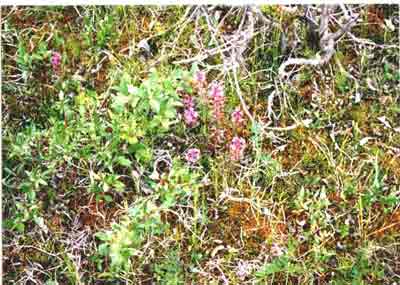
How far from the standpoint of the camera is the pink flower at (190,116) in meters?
2.59

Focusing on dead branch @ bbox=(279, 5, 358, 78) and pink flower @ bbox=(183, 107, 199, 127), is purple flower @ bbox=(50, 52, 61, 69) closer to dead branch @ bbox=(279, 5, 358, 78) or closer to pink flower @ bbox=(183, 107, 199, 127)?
pink flower @ bbox=(183, 107, 199, 127)

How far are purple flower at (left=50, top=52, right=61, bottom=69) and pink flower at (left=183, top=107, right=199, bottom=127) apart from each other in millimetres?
386

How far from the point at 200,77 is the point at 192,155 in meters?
0.22

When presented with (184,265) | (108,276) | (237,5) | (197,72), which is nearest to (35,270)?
(108,276)

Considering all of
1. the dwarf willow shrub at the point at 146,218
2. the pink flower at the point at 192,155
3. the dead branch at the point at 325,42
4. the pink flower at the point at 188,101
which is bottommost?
the dwarf willow shrub at the point at 146,218

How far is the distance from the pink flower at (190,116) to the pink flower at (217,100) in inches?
2.1

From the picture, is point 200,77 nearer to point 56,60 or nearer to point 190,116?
point 190,116

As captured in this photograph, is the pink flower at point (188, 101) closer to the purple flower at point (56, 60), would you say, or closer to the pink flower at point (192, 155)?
the pink flower at point (192, 155)

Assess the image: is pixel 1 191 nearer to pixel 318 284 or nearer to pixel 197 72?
pixel 197 72

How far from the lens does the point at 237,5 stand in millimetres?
2598

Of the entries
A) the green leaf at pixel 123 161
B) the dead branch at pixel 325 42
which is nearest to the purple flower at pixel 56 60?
the green leaf at pixel 123 161

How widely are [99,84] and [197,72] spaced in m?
0.28

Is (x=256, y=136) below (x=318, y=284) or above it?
above

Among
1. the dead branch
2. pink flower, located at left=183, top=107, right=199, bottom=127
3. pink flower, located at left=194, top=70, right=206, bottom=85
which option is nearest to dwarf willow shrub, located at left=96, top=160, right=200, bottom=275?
pink flower, located at left=183, top=107, right=199, bottom=127
